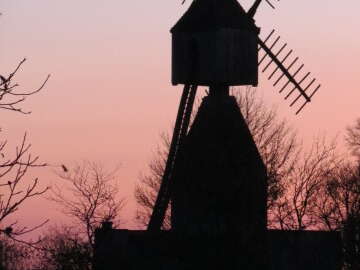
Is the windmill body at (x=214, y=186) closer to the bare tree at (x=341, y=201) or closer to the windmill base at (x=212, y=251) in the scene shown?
the windmill base at (x=212, y=251)

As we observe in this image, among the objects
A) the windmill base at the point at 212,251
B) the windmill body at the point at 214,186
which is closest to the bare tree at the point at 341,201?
the windmill base at the point at 212,251

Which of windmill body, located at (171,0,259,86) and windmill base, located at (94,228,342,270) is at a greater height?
windmill body, located at (171,0,259,86)

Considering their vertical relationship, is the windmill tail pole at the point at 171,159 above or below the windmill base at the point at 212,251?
above

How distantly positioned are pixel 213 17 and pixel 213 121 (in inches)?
104

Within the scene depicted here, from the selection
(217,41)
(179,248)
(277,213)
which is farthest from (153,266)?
(277,213)

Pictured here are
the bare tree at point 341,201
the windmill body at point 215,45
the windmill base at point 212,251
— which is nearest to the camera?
the windmill base at point 212,251

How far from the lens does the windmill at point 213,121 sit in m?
22.1

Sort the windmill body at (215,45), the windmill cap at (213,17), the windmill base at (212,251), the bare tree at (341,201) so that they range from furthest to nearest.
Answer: the bare tree at (341,201), the windmill cap at (213,17), the windmill body at (215,45), the windmill base at (212,251)

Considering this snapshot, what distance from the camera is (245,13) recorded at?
23.8 metres

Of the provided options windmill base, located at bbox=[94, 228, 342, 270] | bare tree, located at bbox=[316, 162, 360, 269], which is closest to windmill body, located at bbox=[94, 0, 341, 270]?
windmill base, located at bbox=[94, 228, 342, 270]

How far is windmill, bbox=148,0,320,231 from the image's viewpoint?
22.1 meters

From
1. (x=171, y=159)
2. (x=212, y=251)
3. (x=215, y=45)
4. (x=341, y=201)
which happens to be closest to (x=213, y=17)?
(x=215, y=45)

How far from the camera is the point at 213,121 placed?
2264 centimetres

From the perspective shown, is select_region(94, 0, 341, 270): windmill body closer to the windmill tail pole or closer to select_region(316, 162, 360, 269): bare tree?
the windmill tail pole
